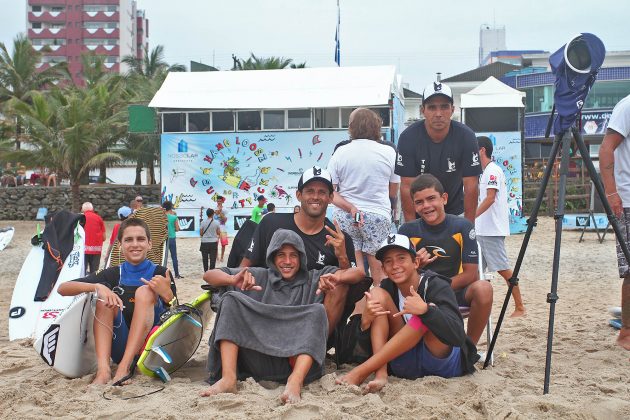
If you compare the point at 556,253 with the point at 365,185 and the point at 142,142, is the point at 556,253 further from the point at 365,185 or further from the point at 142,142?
the point at 142,142

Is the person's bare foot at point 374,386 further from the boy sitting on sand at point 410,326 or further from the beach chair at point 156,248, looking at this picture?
the beach chair at point 156,248

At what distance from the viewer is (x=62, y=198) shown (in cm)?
2908

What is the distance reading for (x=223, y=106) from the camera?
2005 cm

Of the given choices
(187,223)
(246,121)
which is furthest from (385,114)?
(187,223)

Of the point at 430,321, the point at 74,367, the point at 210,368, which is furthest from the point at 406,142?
the point at 74,367

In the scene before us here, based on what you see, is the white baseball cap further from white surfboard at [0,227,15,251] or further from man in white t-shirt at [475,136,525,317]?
white surfboard at [0,227,15,251]

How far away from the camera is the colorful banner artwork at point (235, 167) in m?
20.0

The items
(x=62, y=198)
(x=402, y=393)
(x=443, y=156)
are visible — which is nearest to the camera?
(x=402, y=393)

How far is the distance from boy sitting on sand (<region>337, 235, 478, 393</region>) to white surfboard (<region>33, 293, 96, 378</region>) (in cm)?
162

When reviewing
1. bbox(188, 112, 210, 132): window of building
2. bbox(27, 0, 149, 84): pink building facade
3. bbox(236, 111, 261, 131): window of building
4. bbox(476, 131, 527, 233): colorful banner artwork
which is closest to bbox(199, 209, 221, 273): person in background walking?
bbox(236, 111, 261, 131): window of building

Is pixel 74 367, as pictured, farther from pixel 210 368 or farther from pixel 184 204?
pixel 184 204

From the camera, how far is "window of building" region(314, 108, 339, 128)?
2008cm

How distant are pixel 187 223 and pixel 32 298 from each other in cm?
1401

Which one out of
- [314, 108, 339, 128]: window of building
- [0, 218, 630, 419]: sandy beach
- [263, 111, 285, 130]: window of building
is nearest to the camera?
[0, 218, 630, 419]: sandy beach
